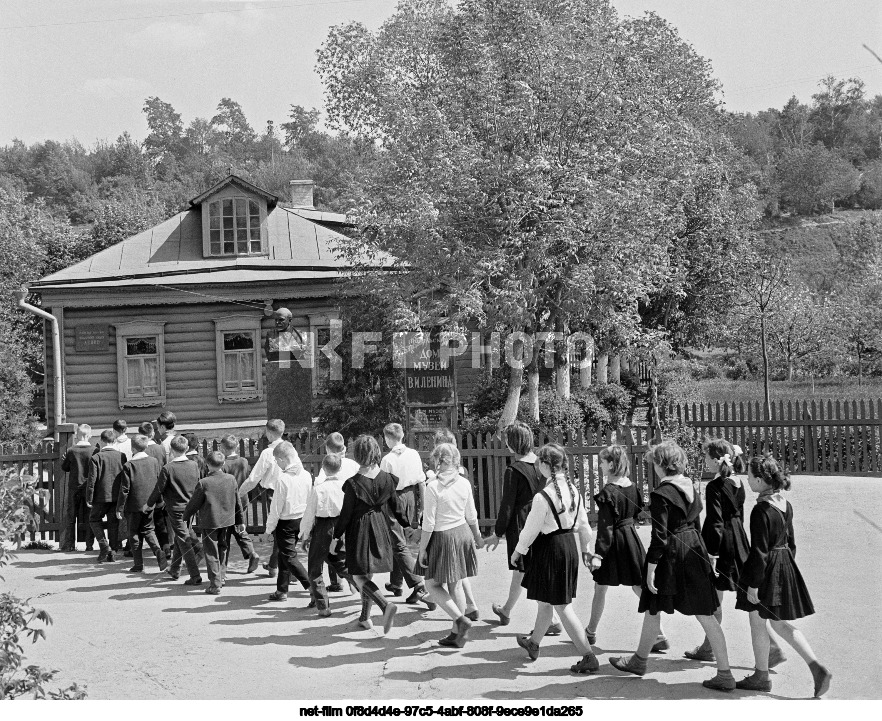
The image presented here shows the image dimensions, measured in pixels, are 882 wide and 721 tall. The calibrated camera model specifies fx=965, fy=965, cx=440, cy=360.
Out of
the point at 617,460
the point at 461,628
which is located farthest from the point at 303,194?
the point at 617,460

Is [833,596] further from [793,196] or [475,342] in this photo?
[793,196]

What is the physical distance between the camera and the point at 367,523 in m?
8.62

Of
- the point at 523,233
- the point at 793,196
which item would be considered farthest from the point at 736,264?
the point at 793,196

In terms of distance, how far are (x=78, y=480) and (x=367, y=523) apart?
5.67 metres

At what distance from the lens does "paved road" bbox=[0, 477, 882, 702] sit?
721cm

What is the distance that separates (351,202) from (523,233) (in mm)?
3197

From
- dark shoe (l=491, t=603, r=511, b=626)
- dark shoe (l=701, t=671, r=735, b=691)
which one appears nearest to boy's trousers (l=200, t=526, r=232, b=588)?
dark shoe (l=491, t=603, r=511, b=626)

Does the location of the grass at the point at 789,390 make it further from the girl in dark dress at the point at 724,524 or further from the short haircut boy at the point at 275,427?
the girl in dark dress at the point at 724,524

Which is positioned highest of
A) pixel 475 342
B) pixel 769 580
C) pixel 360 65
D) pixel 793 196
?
pixel 793 196

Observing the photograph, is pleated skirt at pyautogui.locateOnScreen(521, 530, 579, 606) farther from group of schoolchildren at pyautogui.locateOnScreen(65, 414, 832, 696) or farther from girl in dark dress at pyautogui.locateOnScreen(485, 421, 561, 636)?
girl in dark dress at pyautogui.locateOnScreen(485, 421, 561, 636)

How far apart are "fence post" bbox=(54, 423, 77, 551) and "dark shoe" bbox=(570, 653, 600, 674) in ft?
26.1

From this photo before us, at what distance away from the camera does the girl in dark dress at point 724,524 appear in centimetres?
715

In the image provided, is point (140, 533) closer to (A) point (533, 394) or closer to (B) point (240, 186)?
(A) point (533, 394)

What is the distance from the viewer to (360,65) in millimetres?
16953
